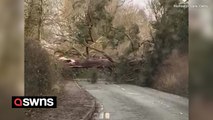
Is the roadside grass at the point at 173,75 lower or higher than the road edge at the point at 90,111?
higher

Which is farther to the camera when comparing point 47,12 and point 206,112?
point 47,12

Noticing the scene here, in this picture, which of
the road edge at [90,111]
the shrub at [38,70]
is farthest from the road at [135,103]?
the shrub at [38,70]

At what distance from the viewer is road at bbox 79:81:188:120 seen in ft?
11.1

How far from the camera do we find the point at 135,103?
3592mm

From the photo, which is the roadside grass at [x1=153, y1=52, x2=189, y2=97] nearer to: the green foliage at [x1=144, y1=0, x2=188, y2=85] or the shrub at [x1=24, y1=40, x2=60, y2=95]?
the green foliage at [x1=144, y1=0, x2=188, y2=85]

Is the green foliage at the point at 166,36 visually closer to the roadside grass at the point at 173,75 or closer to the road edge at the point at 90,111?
the roadside grass at the point at 173,75

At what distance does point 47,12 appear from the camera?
11.4ft

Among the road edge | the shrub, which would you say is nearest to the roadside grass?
the road edge

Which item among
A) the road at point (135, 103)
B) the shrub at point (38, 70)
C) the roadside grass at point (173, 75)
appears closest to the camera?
the shrub at point (38, 70)

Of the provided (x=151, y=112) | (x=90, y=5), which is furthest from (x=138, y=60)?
(x=90, y=5)

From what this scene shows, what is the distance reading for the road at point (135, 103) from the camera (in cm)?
338

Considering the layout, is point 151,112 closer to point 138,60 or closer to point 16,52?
point 138,60

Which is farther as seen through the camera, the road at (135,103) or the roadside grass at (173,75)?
the road at (135,103)

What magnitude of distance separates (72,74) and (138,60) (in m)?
0.84
